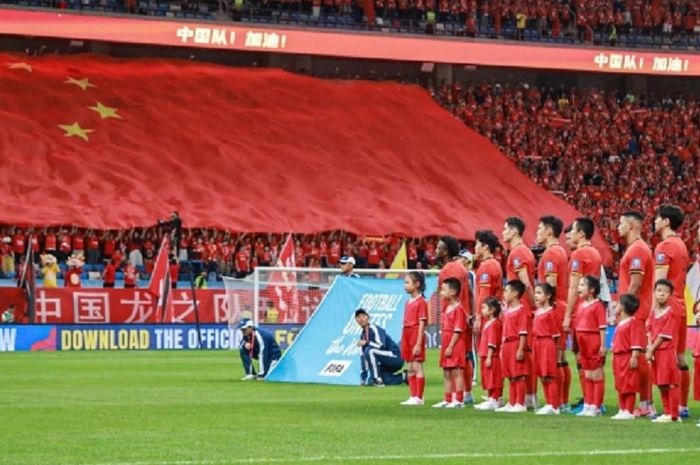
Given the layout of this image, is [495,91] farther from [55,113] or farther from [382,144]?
[55,113]

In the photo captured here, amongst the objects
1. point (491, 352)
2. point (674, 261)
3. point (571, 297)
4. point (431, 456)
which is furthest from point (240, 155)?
point (431, 456)

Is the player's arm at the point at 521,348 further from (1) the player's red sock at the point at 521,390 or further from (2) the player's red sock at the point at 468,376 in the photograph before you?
(2) the player's red sock at the point at 468,376

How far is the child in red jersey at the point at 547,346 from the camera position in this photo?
17969 millimetres

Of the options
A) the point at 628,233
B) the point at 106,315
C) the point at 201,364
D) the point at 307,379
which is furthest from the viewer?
the point at 106,315

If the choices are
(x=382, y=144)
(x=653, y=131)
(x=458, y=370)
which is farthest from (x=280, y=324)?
(x=653, y=131)

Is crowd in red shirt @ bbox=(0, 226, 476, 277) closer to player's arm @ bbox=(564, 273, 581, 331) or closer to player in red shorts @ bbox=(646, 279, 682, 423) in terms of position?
player's arm @ bbox=(564, 273, 581, 331)

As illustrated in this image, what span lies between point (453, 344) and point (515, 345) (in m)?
0.88

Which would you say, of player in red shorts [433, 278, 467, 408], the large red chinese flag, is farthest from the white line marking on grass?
the large red chinese flag

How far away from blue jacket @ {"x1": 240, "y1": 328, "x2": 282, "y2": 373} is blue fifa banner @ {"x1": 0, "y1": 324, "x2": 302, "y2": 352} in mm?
11231

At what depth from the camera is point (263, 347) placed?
84.4ft

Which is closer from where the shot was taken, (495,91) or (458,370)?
(458,370)

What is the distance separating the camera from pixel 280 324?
31.2 m

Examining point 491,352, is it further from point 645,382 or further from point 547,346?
point 645,382

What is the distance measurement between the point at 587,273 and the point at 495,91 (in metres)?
49.3
